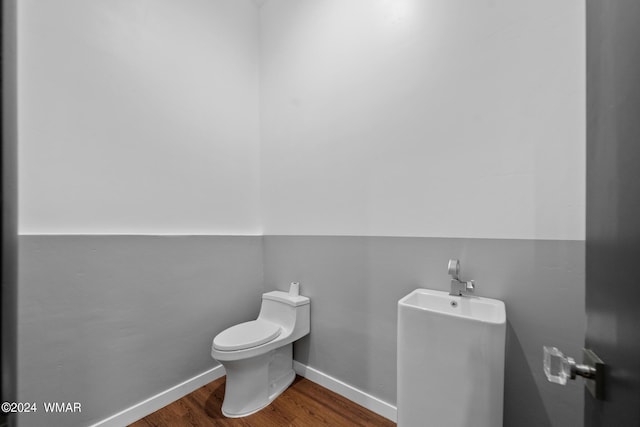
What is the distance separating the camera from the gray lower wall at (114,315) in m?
1.24

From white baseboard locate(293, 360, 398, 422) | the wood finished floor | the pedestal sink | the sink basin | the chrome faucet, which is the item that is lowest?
the wood finished floor

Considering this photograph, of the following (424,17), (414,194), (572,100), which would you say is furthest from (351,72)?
(572,100)

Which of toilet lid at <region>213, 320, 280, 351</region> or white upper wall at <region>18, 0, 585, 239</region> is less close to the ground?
white upper wall at <region>18, 0, 585, 239</region>

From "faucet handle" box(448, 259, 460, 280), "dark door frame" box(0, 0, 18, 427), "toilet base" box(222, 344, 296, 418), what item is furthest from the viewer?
"toilet base" box(222, 344, 296, 418)

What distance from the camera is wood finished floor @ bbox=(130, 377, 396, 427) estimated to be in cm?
148

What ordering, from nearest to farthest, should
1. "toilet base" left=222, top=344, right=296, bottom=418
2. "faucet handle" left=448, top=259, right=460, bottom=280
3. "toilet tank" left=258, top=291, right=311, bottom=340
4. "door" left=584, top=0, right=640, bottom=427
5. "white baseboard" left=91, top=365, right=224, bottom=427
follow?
"door" left=584, top=0, right=640, bottom=427
"faucet handle" left=448, top=259, right=460, bottom=280
"white baseboard" left=91, top=365, right=224, bottom=427
"toilet base" left=222, top=344, right=296, bottom=418
"toilet tank" left=258, top=291, right=311, bottom=340

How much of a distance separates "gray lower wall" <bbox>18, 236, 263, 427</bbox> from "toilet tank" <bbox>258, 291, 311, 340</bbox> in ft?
0.93

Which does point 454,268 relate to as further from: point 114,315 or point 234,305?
point 114,315

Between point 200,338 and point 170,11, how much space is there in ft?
7.24

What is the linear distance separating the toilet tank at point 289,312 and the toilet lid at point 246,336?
0.24 feet

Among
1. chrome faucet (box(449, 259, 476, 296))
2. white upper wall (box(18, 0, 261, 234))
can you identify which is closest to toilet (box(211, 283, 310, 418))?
white upper wall (box(18, 0, 261, 234))

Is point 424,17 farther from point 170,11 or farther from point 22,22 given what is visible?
point 22,22

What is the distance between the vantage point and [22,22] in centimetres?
123

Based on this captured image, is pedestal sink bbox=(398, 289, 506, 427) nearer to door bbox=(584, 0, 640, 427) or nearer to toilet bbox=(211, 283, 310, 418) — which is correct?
door bbox=(584, 0, 640, 427)
